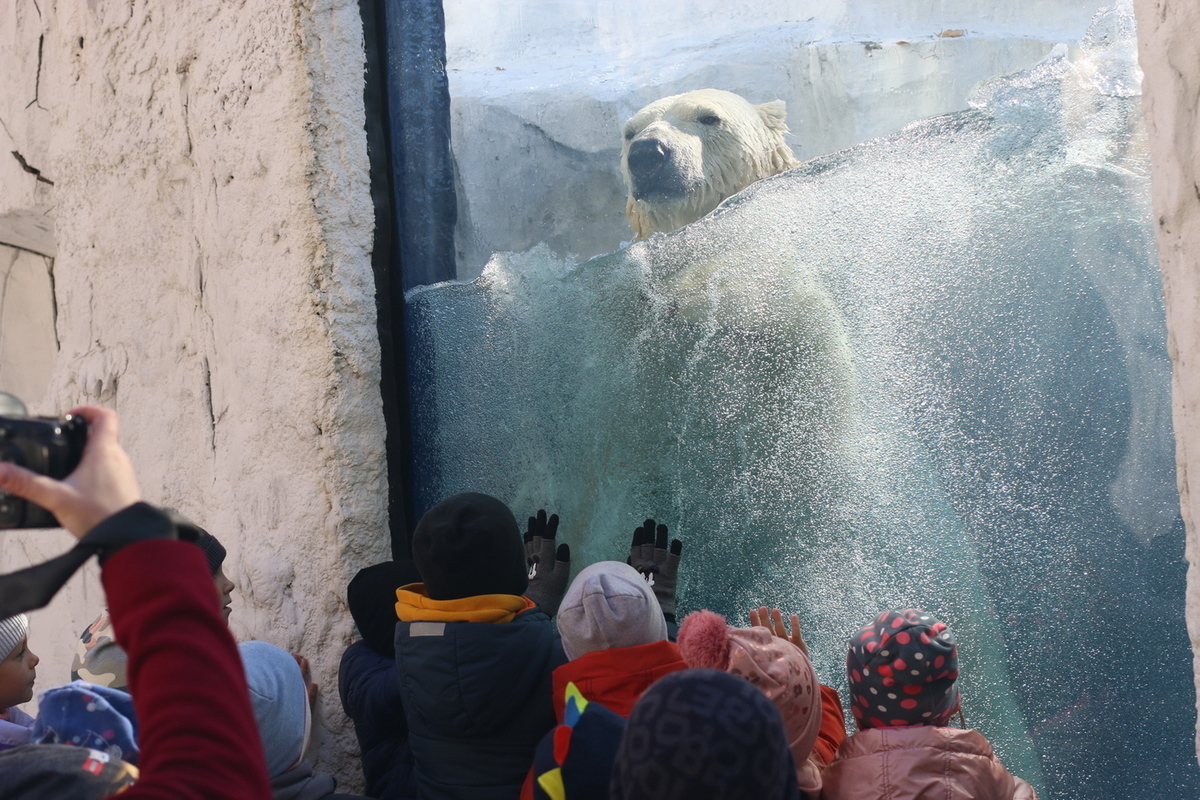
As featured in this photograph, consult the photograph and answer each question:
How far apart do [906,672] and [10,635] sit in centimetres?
136

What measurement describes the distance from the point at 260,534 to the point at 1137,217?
1.85m

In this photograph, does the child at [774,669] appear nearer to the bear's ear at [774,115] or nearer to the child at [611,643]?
the child at [611,643]

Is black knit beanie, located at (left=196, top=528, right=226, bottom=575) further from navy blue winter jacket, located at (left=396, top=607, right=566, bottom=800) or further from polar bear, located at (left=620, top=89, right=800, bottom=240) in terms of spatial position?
polar bear, located at (left=620, top=89, right=800, bottom=240)

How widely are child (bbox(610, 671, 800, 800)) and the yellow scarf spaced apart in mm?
612

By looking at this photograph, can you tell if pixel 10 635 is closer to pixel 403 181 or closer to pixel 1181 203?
pixel 403 181

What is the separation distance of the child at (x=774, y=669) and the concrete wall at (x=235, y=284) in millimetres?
1013

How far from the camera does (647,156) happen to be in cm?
190

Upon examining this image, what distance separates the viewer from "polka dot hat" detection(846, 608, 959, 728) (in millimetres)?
1191

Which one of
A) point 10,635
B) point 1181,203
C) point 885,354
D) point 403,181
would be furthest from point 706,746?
point 403,181

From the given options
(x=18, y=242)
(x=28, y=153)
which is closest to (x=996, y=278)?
(x=28, y=153)

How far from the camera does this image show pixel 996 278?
146cm

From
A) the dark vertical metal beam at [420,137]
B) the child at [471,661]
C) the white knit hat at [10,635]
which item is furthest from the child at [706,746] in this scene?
the dark vertical metal beam at [420,137]

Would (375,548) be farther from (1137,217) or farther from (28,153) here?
(28,153)

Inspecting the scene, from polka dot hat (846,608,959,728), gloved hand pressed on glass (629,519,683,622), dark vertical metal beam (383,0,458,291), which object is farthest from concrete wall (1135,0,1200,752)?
dark vertical metal beam (383,0,458,291)
